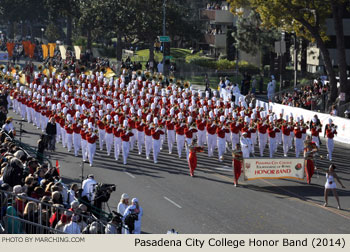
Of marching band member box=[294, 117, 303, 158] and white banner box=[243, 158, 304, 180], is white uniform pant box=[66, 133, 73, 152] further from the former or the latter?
marching band member box=[294, 117, 303, 158]

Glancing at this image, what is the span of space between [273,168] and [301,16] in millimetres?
19112

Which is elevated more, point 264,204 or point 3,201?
point 3,201

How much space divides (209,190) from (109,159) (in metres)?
6.61

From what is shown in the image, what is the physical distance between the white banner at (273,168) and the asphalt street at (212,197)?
370 millimetres

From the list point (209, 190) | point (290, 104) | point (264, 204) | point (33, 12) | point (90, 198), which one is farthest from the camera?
point (33, 12)

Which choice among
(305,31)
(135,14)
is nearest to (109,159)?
(305,31)

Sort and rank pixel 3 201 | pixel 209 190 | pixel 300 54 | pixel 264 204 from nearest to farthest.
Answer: pixel 3 201 → pixel 264 204 → pixel 209 190 → pixel 300 54

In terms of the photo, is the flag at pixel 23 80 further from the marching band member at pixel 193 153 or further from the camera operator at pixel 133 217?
the camera operator at pixel 133 217

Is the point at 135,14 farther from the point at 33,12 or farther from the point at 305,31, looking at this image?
the point at 33,12

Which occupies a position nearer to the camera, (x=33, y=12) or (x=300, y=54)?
(x=300, y=54)

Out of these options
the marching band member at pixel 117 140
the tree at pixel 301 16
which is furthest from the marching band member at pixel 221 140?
the tree at pixel 301 16

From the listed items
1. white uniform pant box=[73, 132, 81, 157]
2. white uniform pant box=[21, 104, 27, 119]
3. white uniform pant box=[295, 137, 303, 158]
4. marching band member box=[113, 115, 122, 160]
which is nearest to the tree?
white uniform pant box=[295, 137, 303, 158]

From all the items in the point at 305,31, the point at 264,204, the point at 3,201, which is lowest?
the point at 264,204

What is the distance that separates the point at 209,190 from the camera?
968 inches
